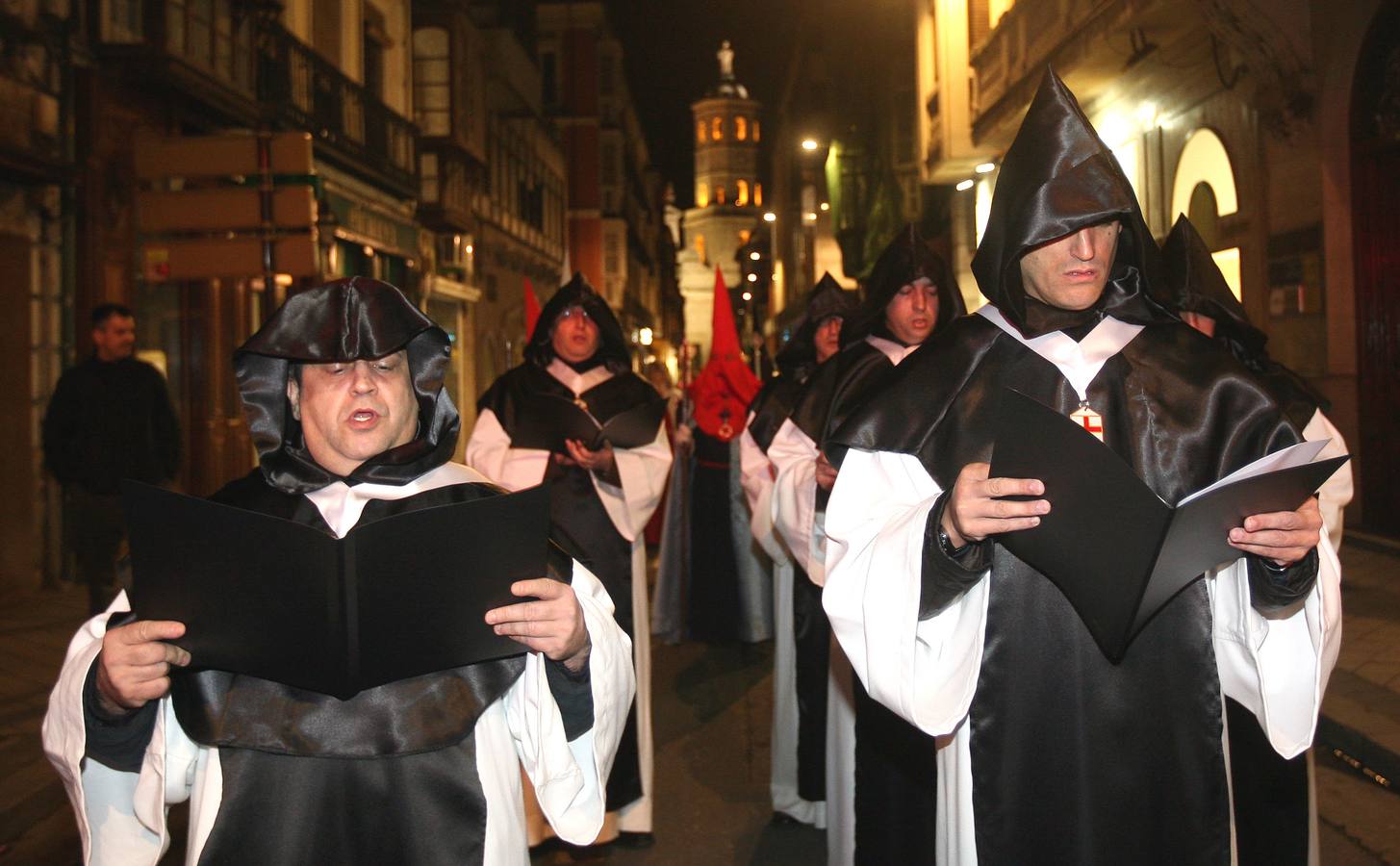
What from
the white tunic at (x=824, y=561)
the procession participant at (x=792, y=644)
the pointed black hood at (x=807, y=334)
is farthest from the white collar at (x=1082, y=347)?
the pointed black hood at (x=807, y=334)

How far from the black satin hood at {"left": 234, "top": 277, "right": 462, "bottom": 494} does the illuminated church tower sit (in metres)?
101

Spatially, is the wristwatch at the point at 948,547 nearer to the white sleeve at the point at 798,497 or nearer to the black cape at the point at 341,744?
Result: the black cape at the point at 341,744

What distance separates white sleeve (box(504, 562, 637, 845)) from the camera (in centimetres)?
244

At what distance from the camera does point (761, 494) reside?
573 cm

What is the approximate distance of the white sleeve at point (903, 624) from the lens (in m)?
2.52

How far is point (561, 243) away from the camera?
46.7 m

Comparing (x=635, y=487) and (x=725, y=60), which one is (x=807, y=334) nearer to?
(x=635, y=487)

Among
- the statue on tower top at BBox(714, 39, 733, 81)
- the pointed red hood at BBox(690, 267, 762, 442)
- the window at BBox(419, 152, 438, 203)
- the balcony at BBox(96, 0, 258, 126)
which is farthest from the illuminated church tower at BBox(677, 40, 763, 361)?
the pointed red hood at BBox(690, 267, 762, 442)

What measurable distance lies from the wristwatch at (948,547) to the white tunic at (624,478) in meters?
3.03

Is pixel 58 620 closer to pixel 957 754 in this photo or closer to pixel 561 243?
pixel 957 754

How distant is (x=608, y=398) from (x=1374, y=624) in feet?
16.6

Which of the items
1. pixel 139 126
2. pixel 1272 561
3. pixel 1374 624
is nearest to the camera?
pixel 1272 561

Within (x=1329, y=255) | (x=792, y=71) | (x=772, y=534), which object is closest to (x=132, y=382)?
(x=772, y=534)

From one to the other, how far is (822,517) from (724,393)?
469 cm
